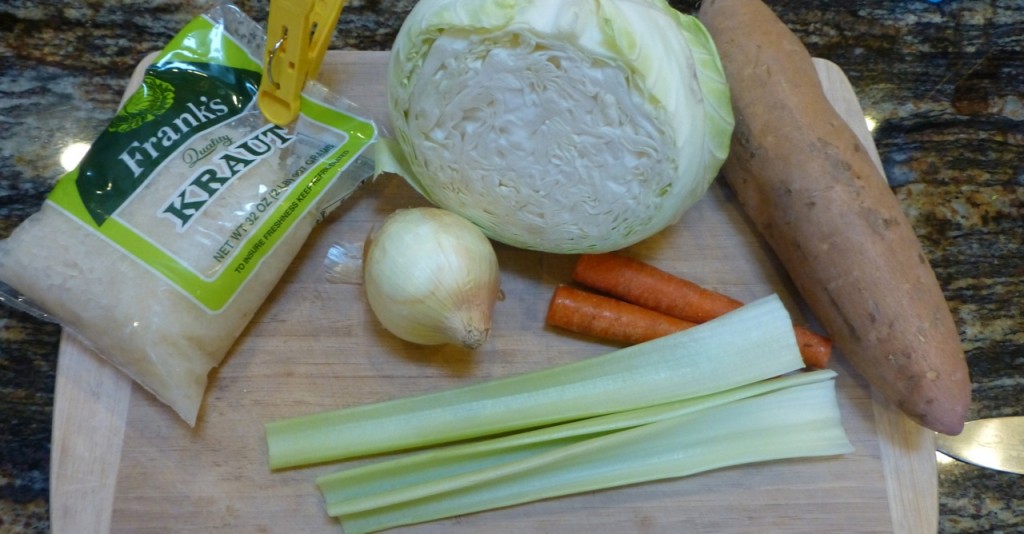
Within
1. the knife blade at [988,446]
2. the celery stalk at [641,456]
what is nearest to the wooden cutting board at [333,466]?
the celery stalk at [641,456]

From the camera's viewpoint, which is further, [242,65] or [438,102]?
[242,65]

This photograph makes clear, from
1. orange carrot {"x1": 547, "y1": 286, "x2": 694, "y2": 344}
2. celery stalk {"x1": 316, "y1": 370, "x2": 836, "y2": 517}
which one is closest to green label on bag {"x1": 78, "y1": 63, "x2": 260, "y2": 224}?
celery stalk {"x1": 316, "y1": 370, "x2": 836, "y2": 517}

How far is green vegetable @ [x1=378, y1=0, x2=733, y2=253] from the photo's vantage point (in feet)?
3.35

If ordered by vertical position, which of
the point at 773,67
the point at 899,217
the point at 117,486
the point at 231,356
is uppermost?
the point at 773,67

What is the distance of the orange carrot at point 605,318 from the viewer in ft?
4.29

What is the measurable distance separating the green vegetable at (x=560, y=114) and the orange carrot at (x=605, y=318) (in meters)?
0.10

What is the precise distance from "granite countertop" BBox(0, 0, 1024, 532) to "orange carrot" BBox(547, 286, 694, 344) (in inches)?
26.0

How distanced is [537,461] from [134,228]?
80 cm

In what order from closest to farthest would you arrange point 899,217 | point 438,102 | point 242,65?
point 438,102
point 899,217
point 242,65

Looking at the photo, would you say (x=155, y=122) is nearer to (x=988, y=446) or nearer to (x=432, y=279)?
(x=432, y=279)

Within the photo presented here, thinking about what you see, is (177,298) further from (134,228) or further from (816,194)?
(816,194)

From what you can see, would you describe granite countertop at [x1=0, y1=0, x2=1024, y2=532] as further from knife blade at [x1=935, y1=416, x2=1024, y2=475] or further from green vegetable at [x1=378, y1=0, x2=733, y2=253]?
green vegetable at [x1=378, y1=0, x2=733, y2=253]

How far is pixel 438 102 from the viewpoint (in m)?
1.16

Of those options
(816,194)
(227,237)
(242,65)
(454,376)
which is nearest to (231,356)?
(227,237)
